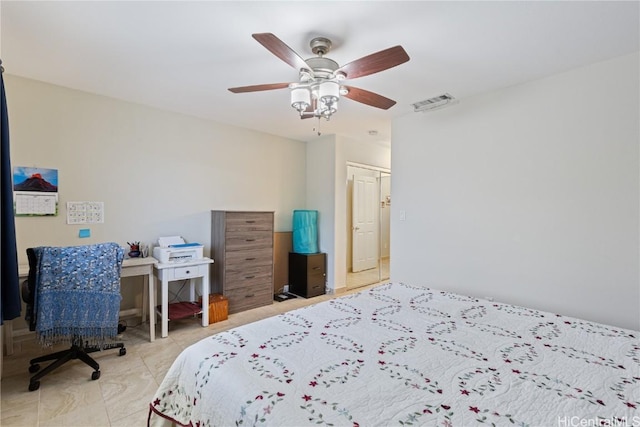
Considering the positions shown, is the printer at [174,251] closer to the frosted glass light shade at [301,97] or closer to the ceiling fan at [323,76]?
the ceiling fan at [323,76]

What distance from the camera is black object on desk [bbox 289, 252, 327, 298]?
430 cm

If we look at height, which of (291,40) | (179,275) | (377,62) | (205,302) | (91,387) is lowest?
(91,387)

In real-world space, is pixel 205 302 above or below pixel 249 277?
below

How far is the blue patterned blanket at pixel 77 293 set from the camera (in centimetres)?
207

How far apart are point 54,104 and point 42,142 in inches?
15.7

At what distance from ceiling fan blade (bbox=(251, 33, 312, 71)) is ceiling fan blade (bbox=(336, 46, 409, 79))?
0.97ft

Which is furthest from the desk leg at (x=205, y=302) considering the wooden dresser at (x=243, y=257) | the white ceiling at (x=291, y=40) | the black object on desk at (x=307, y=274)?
the white ceiling at (x=291, y=40)

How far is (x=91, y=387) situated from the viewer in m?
2.09

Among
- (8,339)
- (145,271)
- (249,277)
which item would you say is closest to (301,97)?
(145,271)

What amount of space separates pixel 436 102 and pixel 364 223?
3.25 metres

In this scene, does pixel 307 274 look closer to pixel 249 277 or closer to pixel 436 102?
pixel 249 277

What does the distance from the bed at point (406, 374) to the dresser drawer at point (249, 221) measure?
2.14 meters

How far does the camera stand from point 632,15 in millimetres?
1757

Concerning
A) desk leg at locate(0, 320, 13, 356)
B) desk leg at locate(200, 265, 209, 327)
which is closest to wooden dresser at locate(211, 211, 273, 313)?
desk leg at locate(200, 265, 209, 327)
